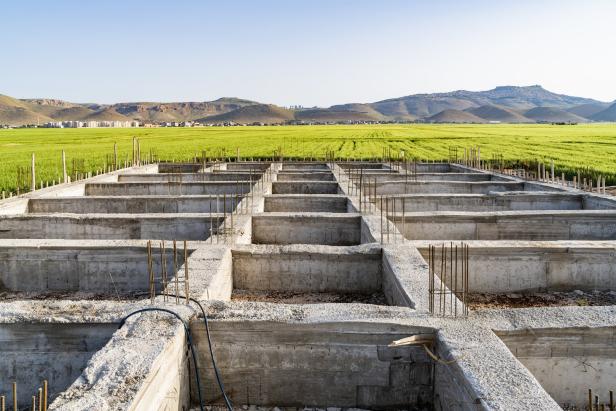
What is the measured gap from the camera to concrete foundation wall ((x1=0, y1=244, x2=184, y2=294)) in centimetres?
921

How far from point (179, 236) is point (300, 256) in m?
4.02

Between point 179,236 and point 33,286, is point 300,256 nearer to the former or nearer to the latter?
point 179,236

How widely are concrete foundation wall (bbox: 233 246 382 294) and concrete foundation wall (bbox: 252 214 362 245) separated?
2.51 metres

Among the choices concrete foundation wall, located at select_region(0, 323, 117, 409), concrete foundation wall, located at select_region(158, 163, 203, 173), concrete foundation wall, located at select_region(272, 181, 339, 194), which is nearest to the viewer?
concrete foundation wall, located at select_region(0, 323, 117, 409)

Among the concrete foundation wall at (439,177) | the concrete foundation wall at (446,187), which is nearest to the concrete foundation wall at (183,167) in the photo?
the concrete foundation wall at (439,177)

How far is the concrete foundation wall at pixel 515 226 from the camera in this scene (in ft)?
38.6

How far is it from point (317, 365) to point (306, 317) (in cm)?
54

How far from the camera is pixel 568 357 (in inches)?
228

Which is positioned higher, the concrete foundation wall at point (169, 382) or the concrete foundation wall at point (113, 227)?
the concrete foundation wall at point (113, 227)

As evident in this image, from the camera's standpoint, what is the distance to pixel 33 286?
9430 mm

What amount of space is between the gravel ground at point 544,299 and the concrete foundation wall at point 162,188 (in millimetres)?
10606

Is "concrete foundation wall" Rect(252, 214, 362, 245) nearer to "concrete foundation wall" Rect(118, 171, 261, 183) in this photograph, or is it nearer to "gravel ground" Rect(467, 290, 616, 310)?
"gravel ground" Rect(467, 290, 616, 310)

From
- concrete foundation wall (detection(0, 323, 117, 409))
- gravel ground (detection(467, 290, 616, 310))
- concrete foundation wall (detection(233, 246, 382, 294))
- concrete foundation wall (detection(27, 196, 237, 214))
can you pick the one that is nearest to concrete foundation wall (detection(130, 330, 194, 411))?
concrete foundation wall (detection(0, 323, 117, 409))

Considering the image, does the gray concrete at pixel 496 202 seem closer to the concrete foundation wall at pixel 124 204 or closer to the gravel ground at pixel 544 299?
the concrete foundation wall at pixel 124 204
